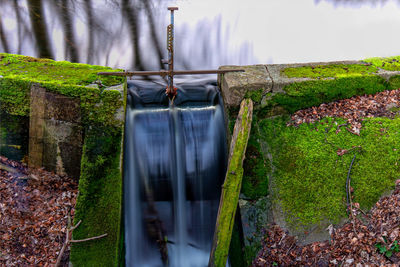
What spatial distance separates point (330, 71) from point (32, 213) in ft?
19.9

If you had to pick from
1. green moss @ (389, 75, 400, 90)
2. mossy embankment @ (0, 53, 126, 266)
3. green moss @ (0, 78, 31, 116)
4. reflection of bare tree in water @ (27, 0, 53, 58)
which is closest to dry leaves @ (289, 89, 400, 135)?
green moss @ (389, 75, 400, 90)

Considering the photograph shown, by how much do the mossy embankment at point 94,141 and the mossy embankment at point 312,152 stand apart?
2076mm

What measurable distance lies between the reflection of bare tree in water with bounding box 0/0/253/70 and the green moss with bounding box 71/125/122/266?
5.03 meters

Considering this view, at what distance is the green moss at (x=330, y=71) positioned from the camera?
20.6ft

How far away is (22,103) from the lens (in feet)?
18.2

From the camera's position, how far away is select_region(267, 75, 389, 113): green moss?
5.94m

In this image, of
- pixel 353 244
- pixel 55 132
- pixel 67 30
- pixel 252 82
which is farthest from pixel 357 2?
pixel 55 132

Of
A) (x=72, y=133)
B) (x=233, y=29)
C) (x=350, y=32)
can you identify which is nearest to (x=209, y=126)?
(x=72, y=133)

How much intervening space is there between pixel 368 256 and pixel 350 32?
8823 mm

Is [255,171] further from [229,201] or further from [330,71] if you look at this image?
[330,71]

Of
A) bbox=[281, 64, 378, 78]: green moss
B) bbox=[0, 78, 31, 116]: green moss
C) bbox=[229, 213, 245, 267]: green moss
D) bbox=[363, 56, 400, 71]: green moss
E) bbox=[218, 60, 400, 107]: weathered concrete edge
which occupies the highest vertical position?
bbox=[363, 56, 400, 71]: green moss

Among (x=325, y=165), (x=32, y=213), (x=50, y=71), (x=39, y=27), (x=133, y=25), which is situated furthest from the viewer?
(x=133, y=25)

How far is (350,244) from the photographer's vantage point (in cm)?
475

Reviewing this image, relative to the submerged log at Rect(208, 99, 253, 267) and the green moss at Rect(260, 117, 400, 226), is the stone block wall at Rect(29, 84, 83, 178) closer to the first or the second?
the submerged log at Rect(208, 99, 253, 267)
